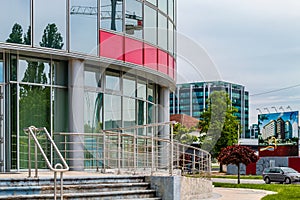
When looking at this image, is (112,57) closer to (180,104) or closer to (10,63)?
(10,63)

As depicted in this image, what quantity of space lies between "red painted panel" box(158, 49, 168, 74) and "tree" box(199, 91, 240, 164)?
119 ft

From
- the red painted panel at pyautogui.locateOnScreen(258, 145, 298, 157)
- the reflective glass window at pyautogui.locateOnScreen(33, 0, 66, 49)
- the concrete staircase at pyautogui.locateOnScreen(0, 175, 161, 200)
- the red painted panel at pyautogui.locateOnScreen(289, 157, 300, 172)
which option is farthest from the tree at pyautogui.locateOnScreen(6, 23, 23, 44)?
the red painted panel at pyautogui.locateOnScreen(258, 145, 298, 157)

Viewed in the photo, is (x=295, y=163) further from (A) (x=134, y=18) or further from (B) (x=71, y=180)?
(B) (x=71, y=180)

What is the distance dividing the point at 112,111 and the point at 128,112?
3.96 feet

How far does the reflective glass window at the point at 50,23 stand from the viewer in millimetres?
17375

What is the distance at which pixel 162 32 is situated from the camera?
23547 millimetres

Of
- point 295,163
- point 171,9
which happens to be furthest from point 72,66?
point 295,163

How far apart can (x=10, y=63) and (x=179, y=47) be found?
10.7 metres

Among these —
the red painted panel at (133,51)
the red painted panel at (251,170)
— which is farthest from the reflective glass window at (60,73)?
the red painted panel at (251,170)

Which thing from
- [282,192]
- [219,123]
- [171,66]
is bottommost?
[282,192]

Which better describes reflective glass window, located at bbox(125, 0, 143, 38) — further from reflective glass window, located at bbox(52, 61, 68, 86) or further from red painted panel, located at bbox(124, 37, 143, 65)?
reflective glass window, located at bbox(52, 61, 68, 86)

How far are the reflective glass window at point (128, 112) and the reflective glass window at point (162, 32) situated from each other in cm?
299

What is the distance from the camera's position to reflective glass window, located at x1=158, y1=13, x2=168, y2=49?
2327 cm

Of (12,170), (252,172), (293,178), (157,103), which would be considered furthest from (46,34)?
(252,172)
